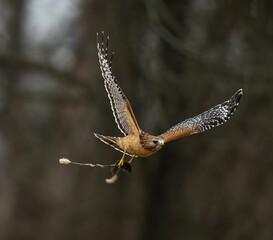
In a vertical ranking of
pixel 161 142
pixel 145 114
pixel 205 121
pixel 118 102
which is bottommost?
pixel 161 142

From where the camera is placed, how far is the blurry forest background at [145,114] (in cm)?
1066

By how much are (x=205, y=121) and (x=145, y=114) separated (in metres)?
9.01

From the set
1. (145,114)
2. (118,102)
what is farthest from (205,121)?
(145,114)

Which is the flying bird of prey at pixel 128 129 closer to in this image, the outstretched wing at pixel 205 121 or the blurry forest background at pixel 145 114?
the outstretched wing at pixel 205 121

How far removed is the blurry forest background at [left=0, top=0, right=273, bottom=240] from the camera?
1066 cm

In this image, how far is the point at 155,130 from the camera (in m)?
12.3

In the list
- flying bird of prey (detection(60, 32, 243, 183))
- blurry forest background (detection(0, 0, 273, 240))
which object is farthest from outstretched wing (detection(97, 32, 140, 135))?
blurry forest background (detection(0, 0, 273, 240))

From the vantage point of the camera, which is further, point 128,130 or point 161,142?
point 128,130

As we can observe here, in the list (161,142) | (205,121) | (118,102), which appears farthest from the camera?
(205,121)

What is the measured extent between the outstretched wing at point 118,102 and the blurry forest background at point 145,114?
161 inches

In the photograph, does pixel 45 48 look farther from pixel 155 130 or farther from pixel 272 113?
pixel 272 113

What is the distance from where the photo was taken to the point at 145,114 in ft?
41.2

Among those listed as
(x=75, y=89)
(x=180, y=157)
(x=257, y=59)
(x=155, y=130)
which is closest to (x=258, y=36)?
(x=257, y=59)

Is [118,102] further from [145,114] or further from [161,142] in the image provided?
[145,114]
